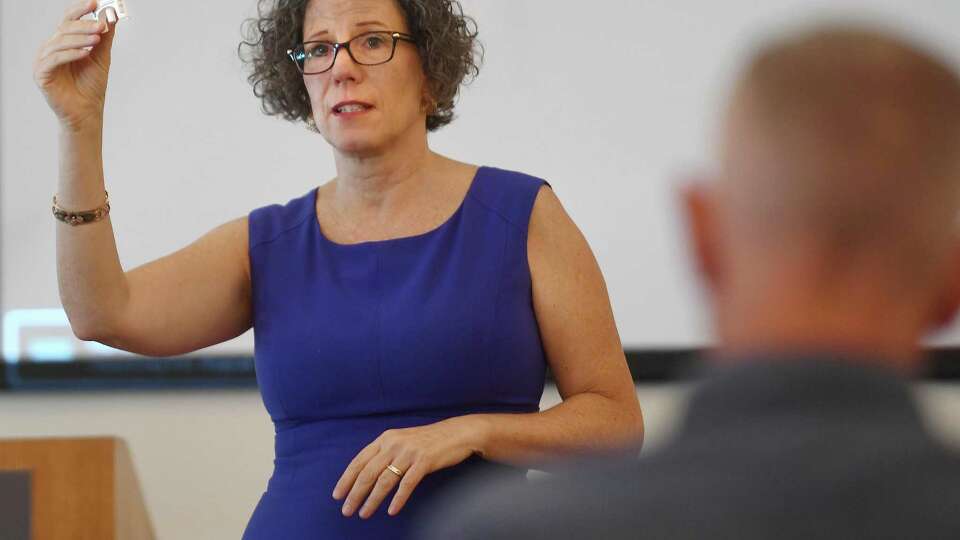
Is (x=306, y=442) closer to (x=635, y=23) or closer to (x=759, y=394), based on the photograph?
(x=759, y=394)

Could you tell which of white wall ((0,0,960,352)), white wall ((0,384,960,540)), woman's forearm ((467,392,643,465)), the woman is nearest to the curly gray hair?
the woman

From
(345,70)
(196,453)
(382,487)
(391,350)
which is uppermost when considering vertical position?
(345,70)

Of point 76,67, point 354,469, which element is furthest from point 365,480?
point 76,67

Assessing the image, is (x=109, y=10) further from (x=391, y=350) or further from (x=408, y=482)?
(x=408, y=482)

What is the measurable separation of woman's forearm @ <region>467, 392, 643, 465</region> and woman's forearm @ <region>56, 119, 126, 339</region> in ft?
1.81

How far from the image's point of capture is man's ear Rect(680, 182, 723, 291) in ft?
2.23

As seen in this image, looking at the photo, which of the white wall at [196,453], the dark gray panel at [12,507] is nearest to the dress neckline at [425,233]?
the dark gray panel at [12,507]

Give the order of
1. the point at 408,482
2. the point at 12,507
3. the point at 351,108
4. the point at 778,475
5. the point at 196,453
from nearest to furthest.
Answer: the point at 778,475 < the point at 408,482 < the point at 351,108 < the point at 12,507 < the point at 196,453

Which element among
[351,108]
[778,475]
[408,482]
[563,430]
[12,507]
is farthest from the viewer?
[12,507]

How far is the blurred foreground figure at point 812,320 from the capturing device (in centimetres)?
59

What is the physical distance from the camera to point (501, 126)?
2.92m

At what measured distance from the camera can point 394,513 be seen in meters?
1.57

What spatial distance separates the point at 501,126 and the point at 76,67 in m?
1.34

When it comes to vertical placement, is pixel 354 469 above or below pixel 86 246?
below
